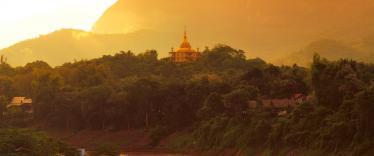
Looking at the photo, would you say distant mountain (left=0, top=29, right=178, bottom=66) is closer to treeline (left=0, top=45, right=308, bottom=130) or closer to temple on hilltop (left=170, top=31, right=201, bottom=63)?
temple on hilltop (left=170, top=31, right=201, bottom=63)

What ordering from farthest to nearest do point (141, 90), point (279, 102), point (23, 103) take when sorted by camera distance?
point (23, 103)
point (141, 90)
point (279, 102)

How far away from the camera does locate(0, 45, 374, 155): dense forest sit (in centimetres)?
3628

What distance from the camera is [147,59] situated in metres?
79.6

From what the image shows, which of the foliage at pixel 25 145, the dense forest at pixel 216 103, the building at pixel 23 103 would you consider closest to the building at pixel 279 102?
the dense forest at pixel 216 103

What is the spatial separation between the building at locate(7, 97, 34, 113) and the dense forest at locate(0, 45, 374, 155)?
3.35 ft

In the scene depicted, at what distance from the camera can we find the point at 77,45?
6201 inches

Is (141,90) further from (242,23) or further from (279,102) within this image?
(242,23)

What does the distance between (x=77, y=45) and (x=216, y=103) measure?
113142 millimetres

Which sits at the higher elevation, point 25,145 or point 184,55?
point 184,55

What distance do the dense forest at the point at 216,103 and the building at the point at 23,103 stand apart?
1021mm

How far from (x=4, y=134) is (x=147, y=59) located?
55748 mm

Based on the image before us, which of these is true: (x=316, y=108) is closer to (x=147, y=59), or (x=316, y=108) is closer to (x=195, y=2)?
(x=147, y=59)

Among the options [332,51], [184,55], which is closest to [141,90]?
[184,55]

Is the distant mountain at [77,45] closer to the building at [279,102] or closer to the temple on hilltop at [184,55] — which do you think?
the temple on hilltop at [184,55]
